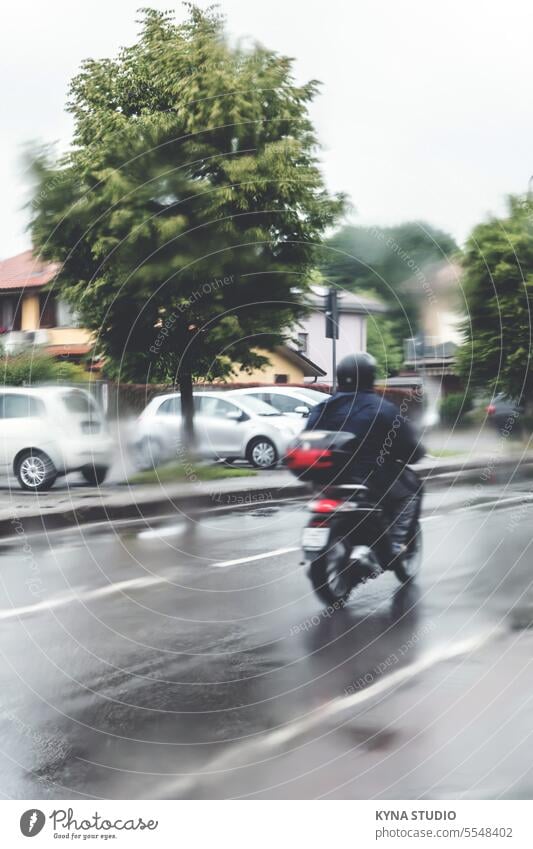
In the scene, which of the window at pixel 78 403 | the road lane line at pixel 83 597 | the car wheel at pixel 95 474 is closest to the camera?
the road lane line at pixel 83 597

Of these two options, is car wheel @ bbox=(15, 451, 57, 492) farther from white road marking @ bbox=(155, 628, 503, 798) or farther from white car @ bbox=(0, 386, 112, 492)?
white road marking @ bbox=(155, 628, 503, 798)

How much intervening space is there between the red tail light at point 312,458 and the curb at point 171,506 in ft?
11.3

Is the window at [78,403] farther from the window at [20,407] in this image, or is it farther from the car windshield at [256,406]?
the car windshield at [256,406]

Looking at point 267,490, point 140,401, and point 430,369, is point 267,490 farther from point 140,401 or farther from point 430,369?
point 430,369

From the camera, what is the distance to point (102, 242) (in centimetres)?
763

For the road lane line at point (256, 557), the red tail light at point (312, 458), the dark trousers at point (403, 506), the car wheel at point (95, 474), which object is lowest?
the road lane line at point (256, 557)

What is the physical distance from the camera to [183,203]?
7.49m

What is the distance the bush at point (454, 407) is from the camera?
22.6 feet

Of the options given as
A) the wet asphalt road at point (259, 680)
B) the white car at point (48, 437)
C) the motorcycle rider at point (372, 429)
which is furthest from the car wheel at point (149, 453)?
the motorcycle rider at point (372, 429)

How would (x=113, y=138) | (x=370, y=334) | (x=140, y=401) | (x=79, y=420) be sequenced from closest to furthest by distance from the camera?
1. (x=370, y=334)
2. (x=113, y=138)
3. (x=140, y=401)
4. (x=79, y=420)

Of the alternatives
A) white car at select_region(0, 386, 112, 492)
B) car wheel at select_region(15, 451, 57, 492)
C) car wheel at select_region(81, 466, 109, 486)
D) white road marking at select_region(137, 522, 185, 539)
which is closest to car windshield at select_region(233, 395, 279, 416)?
white road marking at select_region(137, 522, 185, 539)

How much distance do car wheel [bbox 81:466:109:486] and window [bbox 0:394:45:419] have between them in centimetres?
85

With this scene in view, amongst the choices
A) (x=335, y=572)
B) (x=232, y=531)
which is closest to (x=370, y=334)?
(x=335, y=572)

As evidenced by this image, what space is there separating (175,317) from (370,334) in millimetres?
2074
